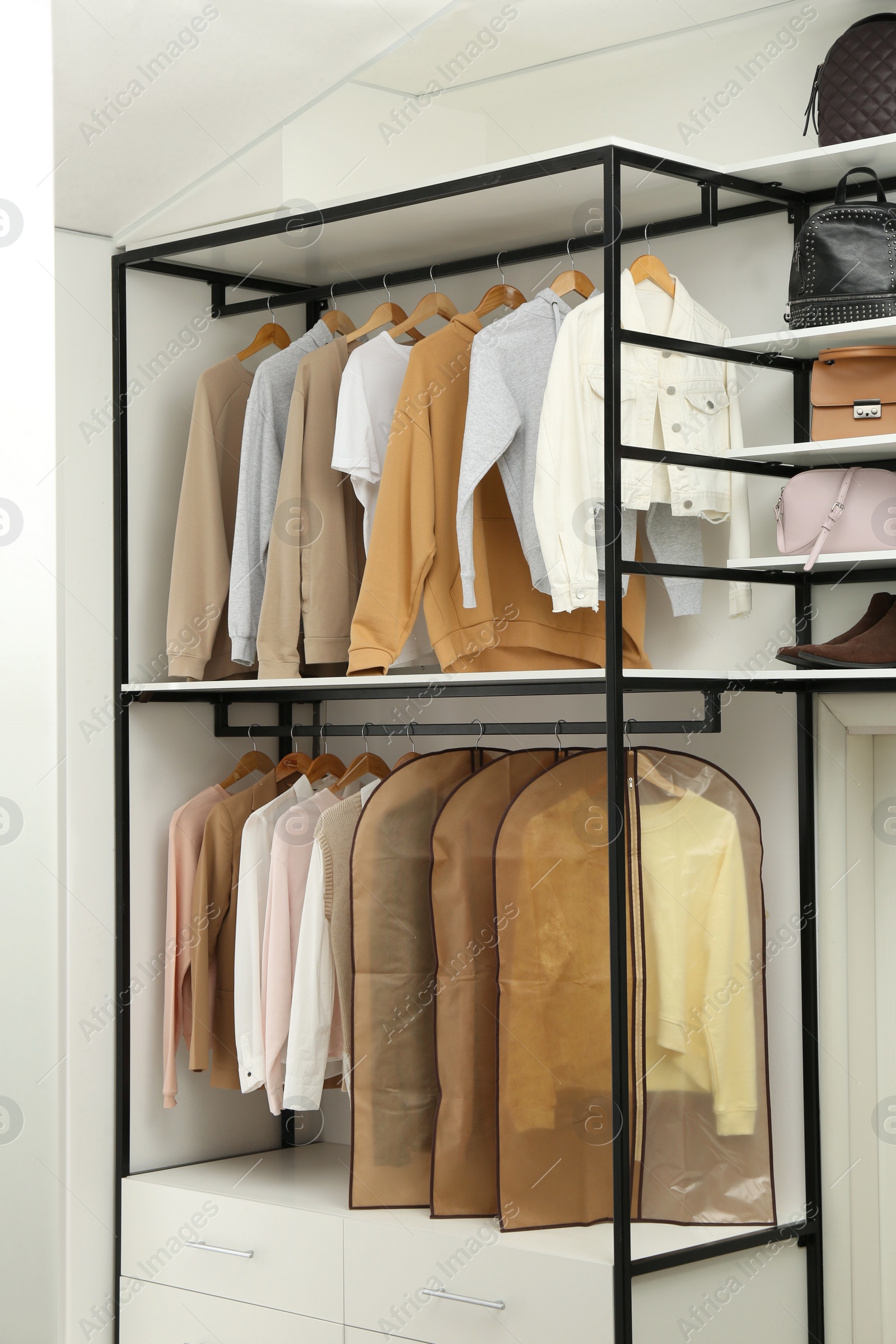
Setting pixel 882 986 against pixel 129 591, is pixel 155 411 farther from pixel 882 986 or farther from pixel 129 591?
pixel 882 986

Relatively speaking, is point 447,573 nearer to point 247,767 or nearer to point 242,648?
point 242,648

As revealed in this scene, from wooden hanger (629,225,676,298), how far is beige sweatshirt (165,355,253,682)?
3.51 feet

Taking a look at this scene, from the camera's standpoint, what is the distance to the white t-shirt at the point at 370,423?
9.01 ft

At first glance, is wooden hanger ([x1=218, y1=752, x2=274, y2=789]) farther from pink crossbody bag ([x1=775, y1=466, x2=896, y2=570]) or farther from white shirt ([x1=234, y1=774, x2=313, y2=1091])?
pink crossbody bag ([x1=775, y1=466, x2=896, y2=570])

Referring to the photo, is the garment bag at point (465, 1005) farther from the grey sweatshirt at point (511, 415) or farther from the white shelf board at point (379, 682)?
the grey sweatshirt at point (511, 415)

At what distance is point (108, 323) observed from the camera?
3129mm

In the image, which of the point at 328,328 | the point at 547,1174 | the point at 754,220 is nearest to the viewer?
the point at 547,1174

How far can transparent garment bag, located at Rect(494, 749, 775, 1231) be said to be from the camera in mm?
2457

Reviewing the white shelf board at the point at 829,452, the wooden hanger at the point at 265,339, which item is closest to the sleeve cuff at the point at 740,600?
the white shelf board at the point at 829,452

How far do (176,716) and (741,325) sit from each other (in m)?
1.61

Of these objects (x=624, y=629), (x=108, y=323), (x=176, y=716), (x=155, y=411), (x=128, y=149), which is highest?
(x=128, y=149)

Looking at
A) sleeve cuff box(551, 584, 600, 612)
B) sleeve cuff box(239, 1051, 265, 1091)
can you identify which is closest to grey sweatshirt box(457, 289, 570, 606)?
sleeve cuff box(551, 584, 600, 612)

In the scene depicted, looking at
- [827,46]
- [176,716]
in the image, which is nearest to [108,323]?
[176,716]

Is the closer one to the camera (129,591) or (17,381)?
(17,381)
